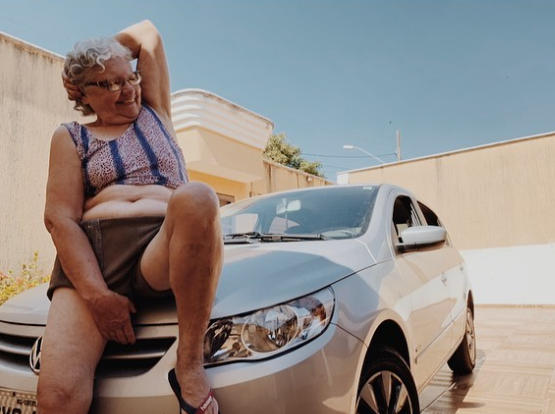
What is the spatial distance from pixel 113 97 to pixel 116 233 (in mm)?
486

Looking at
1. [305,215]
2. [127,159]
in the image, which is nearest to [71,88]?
[127,159]

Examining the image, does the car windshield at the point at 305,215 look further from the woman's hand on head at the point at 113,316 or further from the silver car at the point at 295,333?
the woman's hand on head at the point at 113,316

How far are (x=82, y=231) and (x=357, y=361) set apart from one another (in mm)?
999

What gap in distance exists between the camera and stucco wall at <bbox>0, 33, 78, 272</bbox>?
598 cm

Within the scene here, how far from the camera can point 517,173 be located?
1107 cm

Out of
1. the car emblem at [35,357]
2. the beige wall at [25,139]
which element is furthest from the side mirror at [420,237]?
the beige wall at [25,139]

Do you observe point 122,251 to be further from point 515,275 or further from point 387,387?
point 515,275

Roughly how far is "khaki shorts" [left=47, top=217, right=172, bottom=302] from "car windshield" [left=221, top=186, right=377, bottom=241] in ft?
3.09

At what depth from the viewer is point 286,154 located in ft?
84.2

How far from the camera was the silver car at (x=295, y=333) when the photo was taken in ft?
4.56

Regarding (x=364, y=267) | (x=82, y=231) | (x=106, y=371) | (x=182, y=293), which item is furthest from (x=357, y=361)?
(x=82, y=231)

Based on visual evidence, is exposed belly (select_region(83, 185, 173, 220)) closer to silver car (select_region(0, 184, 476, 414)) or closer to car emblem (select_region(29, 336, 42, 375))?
silver car (select_region(0, 184, 476, 414))

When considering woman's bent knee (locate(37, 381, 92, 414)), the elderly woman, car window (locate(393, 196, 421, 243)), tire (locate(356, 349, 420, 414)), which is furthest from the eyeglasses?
car window (locate(393, 196, 421, 243))

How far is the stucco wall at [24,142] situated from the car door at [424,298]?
16.4ft
